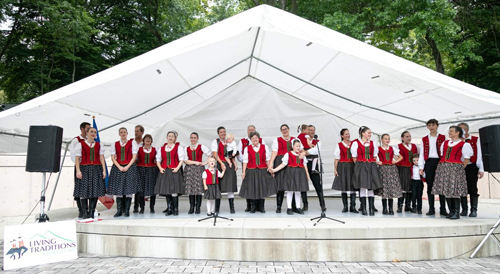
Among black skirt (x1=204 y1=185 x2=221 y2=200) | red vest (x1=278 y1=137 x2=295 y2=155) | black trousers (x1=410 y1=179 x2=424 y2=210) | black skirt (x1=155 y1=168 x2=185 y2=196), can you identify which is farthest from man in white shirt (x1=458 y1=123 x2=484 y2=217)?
black skirt (x1=155 y1=168 x2=185 y2=196)

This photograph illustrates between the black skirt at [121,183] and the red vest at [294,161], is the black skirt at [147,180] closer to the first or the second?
the black skirt at [121,183]

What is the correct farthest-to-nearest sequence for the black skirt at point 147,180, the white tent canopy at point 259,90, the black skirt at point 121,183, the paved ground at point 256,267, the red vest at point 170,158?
the black skirt at point 147,180
the red vest at point 170,158
the black skirt at point 121,183
the white tent canopy at point 259,90
the paved ground at point 256,267

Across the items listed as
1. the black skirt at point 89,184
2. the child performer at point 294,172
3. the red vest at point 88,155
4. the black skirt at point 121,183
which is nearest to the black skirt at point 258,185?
the child performer at point 294,172

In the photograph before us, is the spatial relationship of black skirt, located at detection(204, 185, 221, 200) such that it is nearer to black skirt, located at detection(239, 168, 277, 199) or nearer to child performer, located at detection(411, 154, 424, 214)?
black skirt, located at detection(239, 168, 277, 199)

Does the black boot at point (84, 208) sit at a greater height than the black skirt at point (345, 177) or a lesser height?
lesser

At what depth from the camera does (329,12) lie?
40.3 feet

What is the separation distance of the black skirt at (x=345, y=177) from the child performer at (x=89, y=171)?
133 inches

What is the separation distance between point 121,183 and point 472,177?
15.7 feet

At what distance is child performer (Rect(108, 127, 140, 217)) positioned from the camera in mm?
4789

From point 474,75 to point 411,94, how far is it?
30.3ft

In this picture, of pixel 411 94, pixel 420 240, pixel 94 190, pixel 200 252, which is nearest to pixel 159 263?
pixel 200 252

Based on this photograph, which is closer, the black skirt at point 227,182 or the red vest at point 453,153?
the red vest at point 453,153

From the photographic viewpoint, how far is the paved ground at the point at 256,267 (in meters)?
3.34

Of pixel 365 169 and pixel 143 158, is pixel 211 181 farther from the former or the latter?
pixel 365 169
